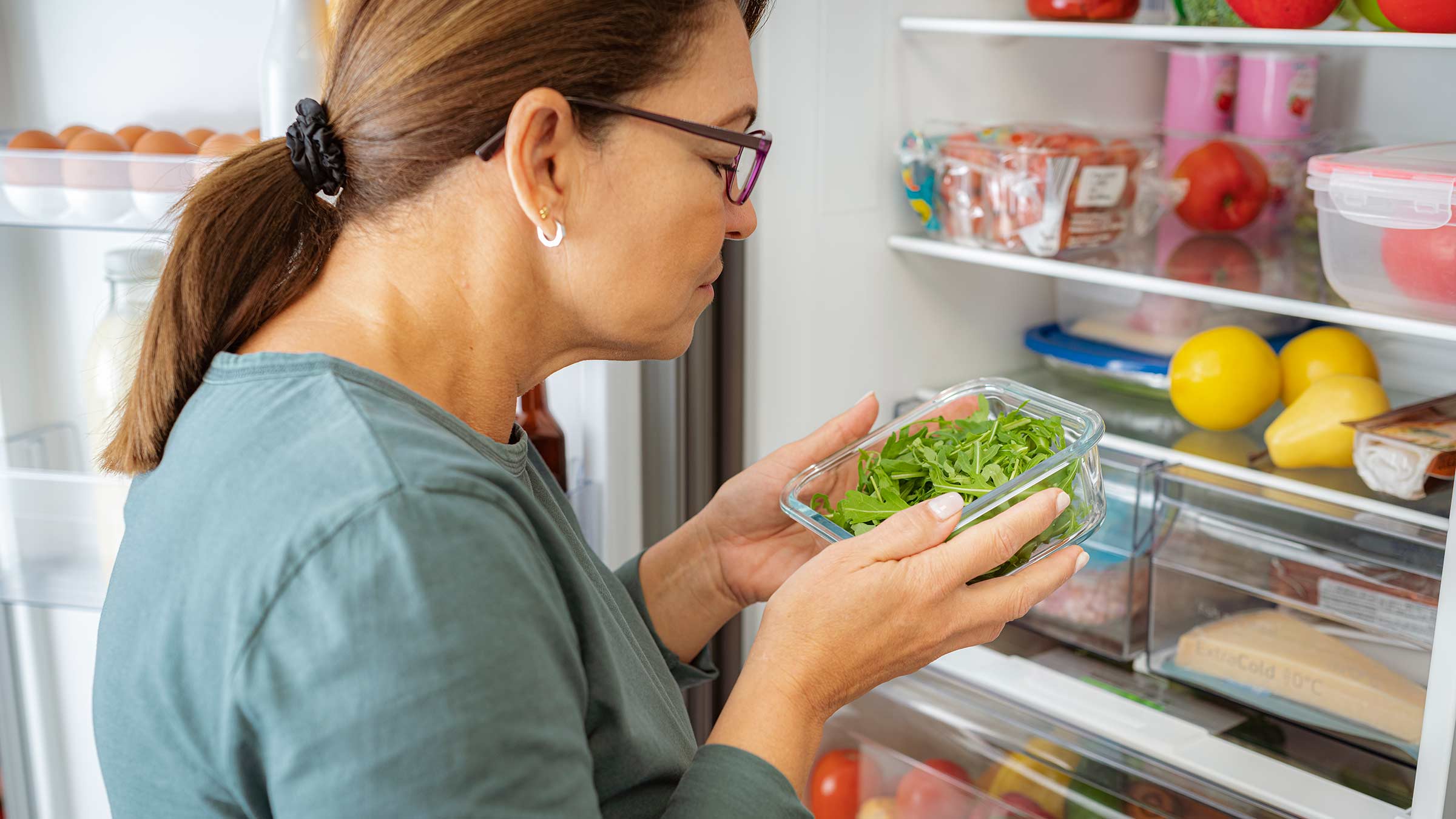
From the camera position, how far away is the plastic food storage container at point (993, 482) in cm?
84

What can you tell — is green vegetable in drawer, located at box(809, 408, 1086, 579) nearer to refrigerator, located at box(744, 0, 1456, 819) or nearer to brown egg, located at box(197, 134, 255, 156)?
refrigerator, located at box(744, 0, 1456, 819)

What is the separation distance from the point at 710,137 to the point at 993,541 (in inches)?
12.6

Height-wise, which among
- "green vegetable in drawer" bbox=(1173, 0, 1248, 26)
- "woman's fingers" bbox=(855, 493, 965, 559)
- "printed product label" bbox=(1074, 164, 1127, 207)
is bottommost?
"woman's fingers" bbox=(855, 493, 965, 559)

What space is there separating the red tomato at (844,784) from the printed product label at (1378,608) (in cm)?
57

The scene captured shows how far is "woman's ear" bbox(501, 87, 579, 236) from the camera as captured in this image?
66 centimetres

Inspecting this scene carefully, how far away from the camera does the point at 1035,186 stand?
4.31 feet

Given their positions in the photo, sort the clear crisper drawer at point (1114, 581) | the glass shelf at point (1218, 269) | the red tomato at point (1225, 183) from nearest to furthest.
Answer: the glass shelf at point (1218, 269) < the clear crisper drawer at point (1114, 581) < the red tomato at point (1225, 183)

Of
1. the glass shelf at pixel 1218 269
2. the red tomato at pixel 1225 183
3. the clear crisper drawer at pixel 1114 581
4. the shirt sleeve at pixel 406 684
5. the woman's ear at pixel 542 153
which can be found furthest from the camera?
the red tomato at pixel 1225 183

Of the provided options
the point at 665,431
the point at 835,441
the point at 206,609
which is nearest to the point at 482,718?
the point at 206,609

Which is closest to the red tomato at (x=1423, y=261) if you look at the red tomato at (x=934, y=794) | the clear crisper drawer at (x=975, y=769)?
the clear crisper drawer at (x=975, y=769)

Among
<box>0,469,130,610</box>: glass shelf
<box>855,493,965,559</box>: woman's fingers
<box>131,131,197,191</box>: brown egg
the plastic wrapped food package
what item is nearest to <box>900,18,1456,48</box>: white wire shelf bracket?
the plastic wrapped food package

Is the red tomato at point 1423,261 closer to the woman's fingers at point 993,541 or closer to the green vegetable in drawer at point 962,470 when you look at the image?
the green vegetable in drawer at point 962,470

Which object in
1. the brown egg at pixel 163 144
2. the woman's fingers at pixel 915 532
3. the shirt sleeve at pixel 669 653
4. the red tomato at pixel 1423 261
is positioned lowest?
the shirt sleeve at pixel 669 653

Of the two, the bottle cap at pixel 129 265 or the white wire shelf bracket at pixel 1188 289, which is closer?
the white wire shelf bracket at pixel 1188 289
